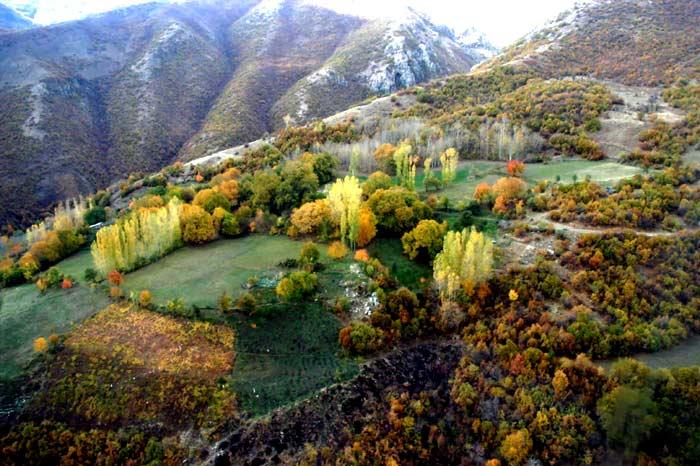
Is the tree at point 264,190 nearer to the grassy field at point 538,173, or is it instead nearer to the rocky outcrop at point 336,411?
the grassy field at point 538,173

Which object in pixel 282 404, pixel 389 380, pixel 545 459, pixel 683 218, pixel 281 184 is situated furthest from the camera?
pixel 281 184

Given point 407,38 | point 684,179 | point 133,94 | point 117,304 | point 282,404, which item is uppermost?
point 407,38

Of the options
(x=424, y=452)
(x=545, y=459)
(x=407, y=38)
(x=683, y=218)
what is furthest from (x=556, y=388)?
(x=407, y=38)

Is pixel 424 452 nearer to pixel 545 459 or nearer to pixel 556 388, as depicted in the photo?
pixel 545 459

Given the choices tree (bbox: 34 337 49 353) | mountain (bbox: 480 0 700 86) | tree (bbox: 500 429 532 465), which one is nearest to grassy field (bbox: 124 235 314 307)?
tree (bbox: 34 337 49 353)

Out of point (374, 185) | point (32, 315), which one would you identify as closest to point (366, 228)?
point (374, 185)

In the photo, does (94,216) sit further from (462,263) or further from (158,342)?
(462,263)

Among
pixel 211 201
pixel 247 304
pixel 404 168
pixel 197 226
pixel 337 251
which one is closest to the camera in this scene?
pixel 247 304
